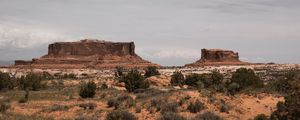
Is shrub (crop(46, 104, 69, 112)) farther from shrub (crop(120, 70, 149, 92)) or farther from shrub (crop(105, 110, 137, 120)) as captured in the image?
shrub (crop(120, 70, 149, 92))

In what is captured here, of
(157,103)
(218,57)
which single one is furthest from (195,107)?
(218,57)

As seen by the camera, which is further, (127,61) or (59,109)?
(127,61)

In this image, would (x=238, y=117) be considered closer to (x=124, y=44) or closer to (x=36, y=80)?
(x=36, y=80)

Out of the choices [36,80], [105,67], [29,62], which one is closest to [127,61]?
[105,67]

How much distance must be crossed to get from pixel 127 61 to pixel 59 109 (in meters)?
87.2

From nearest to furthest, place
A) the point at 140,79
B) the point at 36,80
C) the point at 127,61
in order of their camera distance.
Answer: the point at 140,79 < the point at 36,80 < the point at 127,61

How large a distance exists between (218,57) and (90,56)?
109 feet

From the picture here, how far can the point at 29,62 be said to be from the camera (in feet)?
371

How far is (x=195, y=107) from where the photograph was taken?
77.3 feet

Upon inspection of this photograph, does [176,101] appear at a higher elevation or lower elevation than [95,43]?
lower

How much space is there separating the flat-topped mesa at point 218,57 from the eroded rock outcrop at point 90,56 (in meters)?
13.0

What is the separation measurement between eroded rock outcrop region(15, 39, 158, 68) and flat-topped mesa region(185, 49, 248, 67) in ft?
42.5

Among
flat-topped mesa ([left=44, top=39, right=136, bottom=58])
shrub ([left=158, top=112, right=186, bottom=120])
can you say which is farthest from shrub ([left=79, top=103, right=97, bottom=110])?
flat-topped mesa ([left=44, top=39, right=136, bottom=58])

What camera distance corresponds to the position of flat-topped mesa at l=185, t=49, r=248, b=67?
10656cm
